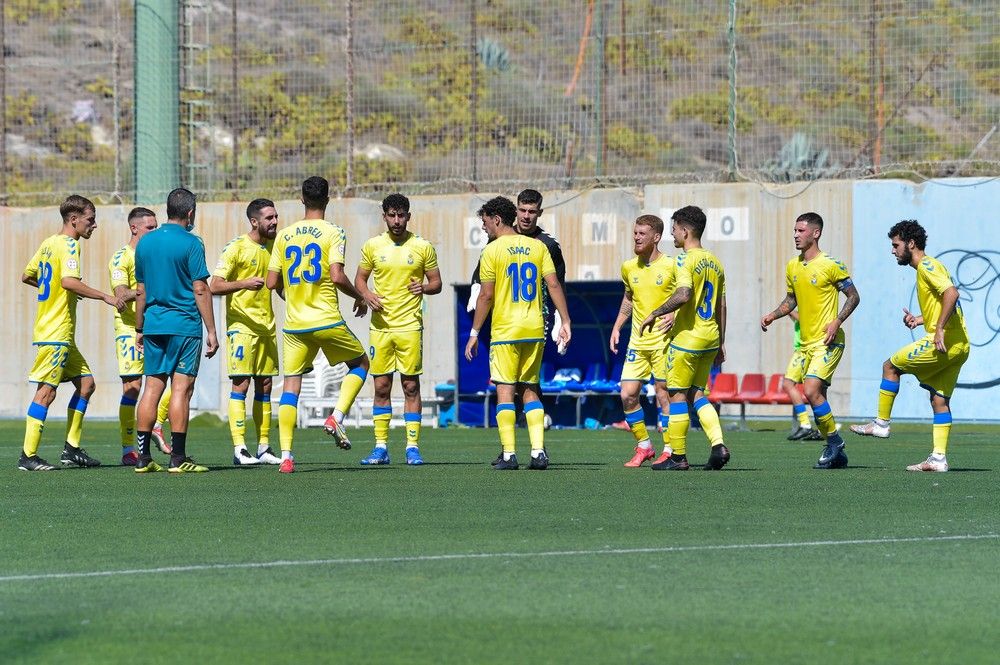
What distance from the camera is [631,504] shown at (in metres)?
9.84

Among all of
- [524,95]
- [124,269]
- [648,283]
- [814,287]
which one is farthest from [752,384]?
[124,269]

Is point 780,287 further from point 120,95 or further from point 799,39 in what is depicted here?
point 120,95

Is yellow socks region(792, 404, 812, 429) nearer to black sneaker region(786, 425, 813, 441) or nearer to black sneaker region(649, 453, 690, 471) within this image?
black sneaker region(786, 425, 813, 441)

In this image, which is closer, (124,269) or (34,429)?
(34,429)

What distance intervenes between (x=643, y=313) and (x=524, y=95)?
1404 cm

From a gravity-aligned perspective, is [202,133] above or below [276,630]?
above

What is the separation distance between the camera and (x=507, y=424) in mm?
12781

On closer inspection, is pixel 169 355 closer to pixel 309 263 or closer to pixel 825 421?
pixel 309 263

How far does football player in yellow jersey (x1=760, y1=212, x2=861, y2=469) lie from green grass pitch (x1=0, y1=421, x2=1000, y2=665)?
3.36 feet

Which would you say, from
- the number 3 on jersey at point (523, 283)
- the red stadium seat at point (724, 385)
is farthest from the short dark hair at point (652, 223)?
the red stadium seat at point (724, 385)

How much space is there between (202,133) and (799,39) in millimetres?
10306

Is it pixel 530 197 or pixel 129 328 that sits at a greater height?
pixel 530 197

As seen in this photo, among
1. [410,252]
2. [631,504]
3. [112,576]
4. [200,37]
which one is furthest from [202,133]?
[112,576]

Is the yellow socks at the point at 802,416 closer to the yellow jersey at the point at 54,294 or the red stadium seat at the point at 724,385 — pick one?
the red stadium seat at the point at 724,385
